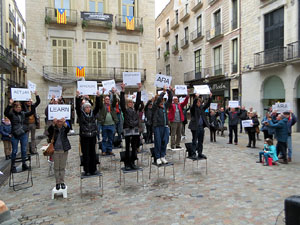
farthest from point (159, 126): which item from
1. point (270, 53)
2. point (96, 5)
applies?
point (96, 5)

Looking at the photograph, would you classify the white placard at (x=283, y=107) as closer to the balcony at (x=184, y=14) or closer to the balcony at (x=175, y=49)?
the balcony at (x=184, y=14)

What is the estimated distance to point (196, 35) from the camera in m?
26.7

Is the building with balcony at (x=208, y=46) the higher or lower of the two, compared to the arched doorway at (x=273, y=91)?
higher

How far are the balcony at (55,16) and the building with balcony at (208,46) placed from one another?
29.3ft

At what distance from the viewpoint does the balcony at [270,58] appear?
15.4m

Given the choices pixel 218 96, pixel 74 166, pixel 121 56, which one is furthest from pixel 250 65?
pixel 74 166

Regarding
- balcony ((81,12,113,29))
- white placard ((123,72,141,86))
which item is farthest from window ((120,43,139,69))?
white placard ((123,72,141,86))

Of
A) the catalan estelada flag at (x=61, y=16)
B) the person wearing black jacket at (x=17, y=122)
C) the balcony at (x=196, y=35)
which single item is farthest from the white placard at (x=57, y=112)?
the balcony at (x=196, y=35)

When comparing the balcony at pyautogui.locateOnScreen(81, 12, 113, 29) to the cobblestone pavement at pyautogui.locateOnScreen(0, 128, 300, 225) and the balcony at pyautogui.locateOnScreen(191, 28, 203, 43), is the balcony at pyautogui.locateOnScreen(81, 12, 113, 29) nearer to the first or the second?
the balcony at pyautogui.locateOnScreen(191, 28, 203, 43)

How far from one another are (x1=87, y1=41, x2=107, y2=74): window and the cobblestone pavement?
1620 cm

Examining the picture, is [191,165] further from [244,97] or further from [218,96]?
[218,96]

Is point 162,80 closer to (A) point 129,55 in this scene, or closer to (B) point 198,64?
(A) point 129,55

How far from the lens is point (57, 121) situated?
16.4ft

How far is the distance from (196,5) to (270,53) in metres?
12.2
